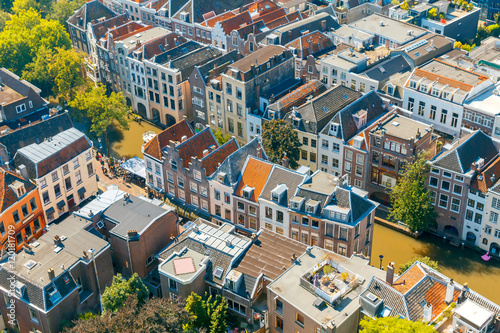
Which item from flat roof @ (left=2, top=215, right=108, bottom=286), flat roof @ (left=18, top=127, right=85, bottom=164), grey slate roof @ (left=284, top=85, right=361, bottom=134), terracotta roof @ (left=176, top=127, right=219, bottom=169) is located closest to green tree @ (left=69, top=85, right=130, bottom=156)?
flat roof @ (left=18, top=127, right=85, bottom=164)

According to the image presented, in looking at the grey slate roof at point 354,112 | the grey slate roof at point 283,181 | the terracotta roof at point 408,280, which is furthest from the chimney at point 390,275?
the grey slate roof at point 354,112

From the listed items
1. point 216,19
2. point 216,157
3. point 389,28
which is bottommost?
point 216,157

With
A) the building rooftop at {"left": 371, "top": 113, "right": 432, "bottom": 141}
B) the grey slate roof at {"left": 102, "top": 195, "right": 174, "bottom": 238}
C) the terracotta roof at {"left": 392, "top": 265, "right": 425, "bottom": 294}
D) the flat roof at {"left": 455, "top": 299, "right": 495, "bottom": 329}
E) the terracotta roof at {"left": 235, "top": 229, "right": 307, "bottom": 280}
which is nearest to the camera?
the flat roof at {"left": 455, "top": 299, "right": 495, "bottom": 329}

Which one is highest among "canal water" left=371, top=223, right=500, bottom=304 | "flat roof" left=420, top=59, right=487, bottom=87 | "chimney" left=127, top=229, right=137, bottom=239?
"flat roof" left=420, top=59, right=487, bottom=87

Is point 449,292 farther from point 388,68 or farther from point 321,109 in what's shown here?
point 388,68

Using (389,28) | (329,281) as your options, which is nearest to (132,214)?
(329,281)

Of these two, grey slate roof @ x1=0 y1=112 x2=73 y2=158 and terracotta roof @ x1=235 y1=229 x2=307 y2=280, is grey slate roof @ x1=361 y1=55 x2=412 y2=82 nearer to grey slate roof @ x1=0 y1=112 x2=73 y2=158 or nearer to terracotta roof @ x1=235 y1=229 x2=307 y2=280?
terracotta roof @ x1=235 y1=229 x2=307 y2=280
